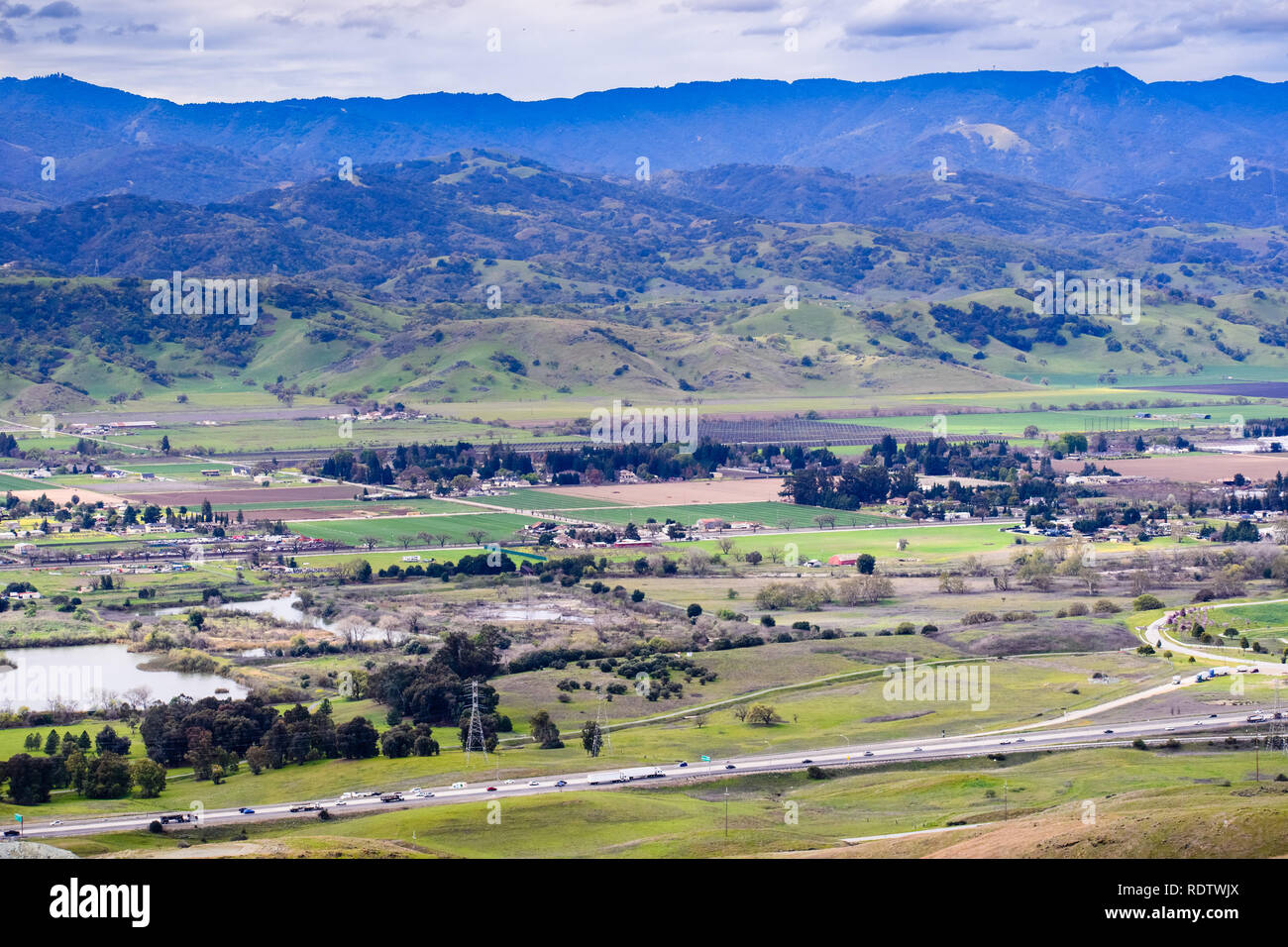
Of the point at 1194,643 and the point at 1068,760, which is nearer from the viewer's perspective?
the point at 1068,760

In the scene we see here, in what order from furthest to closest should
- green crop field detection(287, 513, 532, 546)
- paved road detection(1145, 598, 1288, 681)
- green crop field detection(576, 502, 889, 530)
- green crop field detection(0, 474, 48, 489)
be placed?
green crop field detection(0, 474, 48, 489) → green crop field detection(576, 502, 889, 530) → green crop field detection(287, 513, 532, 546) → paved road detection(1145, 598, 1288, 681)

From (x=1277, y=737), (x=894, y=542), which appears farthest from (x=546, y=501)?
(x=1277, y=737)

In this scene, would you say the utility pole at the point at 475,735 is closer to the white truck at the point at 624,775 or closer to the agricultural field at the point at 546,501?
the white truck at the point at 624,775

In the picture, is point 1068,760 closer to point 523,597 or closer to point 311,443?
point 523,597
